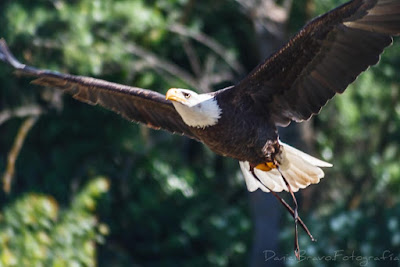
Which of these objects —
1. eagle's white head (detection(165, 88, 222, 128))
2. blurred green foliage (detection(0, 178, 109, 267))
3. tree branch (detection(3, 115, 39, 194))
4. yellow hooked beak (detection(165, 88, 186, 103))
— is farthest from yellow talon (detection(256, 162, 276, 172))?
tree branch (detection(3, 115, 39, 194))

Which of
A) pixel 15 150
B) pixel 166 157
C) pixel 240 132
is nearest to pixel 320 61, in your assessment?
pixel 240 132

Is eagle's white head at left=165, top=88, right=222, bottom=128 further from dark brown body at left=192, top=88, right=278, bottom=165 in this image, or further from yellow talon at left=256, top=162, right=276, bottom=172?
yellow talon at left=256, top=162, right=276, bottom=172

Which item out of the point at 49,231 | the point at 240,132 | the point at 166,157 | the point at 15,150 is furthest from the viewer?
the point at 166,157

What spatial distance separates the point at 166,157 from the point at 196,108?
4.87 meters

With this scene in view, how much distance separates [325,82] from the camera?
6.39 metres

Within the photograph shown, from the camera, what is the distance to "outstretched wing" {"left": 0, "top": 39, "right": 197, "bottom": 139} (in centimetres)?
689

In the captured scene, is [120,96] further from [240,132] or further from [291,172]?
[291,172]

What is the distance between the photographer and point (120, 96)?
7086mm

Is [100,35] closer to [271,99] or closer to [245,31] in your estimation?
[245,31]

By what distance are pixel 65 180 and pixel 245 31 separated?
2.91 m

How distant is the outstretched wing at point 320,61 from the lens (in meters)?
5.99

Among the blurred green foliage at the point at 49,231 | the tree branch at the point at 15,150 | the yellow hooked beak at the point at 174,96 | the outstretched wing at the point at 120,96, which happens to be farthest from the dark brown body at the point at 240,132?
the tree branch at the point at 15,150

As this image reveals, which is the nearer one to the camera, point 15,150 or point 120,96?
point 120,96

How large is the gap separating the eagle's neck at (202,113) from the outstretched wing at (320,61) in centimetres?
19
